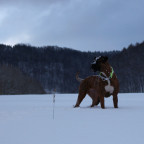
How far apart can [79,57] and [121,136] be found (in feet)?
372

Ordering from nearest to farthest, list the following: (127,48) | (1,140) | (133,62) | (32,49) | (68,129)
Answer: (1,140) → (68,129) → (133,62) → (127,48) → (32,49)

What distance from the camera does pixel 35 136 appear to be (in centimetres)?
345

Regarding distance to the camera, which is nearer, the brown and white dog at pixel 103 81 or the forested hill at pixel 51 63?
the brown and white dog at pixel 103 81

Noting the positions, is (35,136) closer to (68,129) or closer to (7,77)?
(68,129)

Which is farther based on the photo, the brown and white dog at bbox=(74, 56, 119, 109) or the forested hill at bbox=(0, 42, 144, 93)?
the forested hill at bbox=(0, 42, 144, 93)

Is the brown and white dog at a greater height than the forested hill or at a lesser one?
lesser

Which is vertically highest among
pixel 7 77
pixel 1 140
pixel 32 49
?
pixel 32 49

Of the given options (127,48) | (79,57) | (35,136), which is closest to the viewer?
(35,136)

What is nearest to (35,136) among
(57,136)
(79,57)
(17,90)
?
(57,136)

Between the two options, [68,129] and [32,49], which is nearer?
[68,129]

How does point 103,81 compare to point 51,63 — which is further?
point 51,63

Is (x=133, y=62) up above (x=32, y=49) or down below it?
below

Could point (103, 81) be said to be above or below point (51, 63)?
below

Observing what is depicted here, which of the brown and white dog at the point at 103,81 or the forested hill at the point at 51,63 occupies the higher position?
the forested hill at the point at 51,63
